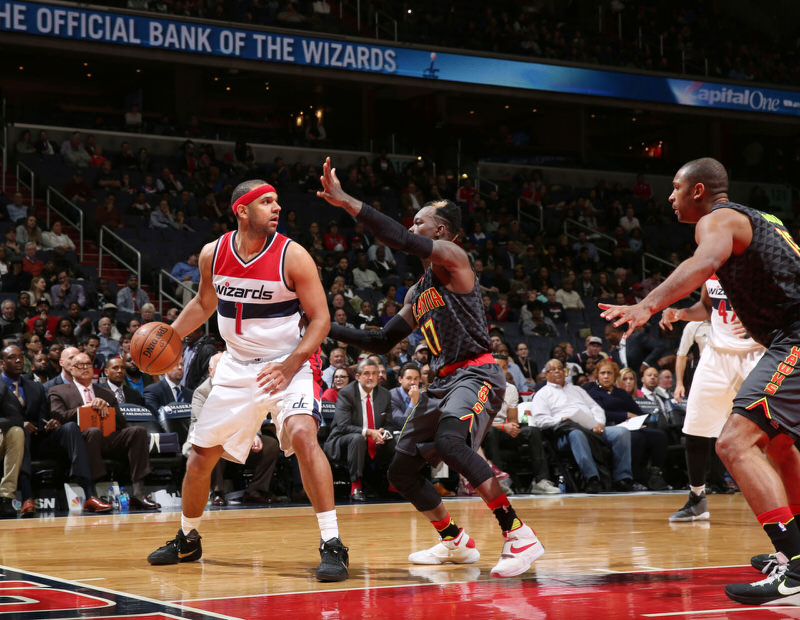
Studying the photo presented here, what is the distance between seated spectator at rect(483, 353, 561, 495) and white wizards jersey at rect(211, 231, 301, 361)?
5829 mm

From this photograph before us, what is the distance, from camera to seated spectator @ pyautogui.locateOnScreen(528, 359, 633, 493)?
11.1m

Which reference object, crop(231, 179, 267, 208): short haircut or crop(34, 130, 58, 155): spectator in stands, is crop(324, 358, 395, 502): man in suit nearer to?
crop(231, 179, 267, 208): short haircut

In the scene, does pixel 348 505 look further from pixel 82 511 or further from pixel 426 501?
pixel 426 501

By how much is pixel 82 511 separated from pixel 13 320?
413cm

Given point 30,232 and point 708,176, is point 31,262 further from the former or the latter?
point 708,176

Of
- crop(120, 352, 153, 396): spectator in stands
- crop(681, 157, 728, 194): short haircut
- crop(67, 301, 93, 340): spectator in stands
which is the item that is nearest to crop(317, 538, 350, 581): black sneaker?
crop(681, 157, 728, 194): short haircut

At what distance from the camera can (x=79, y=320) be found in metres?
13.2

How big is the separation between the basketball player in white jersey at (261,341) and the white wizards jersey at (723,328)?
354 centimetres

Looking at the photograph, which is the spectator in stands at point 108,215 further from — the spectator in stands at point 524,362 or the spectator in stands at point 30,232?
the spectator in stands at point 524,362

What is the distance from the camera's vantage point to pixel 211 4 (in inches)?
753

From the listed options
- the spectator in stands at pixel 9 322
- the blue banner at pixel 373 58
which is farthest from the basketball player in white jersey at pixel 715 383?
the blue banner at pixel 373 58

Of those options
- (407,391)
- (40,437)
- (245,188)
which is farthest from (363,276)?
(245,188)

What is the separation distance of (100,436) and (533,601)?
20.0 feet

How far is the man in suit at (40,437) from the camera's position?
9094 mm
